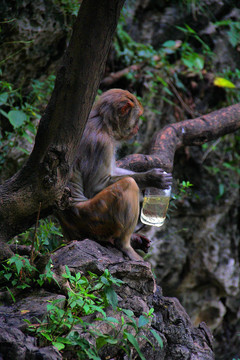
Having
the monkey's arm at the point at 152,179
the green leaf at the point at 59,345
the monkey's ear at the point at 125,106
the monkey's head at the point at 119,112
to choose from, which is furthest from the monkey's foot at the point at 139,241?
the green leaf at the point at 59,345

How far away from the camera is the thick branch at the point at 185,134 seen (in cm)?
482

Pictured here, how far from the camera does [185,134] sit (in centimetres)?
530

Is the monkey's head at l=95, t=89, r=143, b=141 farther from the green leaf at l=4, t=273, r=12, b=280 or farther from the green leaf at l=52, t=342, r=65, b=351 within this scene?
the green leaf at l=52, t=342, r=65, b=351

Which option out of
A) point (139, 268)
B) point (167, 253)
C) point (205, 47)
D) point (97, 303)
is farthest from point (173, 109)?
point (97, 303)

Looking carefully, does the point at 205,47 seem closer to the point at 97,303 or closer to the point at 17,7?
the point at 17,7

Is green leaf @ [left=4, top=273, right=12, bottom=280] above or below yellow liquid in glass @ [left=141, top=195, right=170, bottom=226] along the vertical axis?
above

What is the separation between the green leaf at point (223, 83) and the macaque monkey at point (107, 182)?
3655 mm

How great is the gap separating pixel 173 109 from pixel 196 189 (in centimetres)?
149

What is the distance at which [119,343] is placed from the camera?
103 inches

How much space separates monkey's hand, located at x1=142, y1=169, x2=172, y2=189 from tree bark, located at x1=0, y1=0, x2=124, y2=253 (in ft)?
4.29

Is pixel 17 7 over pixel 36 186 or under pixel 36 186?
over

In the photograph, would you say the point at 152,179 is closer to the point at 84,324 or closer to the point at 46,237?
the point at 46,237

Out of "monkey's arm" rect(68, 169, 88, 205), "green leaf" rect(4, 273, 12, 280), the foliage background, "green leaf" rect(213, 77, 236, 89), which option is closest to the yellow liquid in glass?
"monkey's arm" rect(68, 169, 88, 205)

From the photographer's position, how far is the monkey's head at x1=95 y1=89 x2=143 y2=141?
433cm
